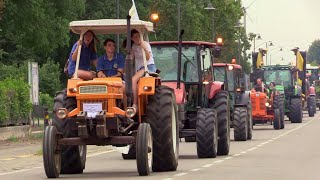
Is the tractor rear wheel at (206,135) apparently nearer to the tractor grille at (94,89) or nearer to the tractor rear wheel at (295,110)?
the tractor grille at (94,89)

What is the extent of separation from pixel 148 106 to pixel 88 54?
1553mm

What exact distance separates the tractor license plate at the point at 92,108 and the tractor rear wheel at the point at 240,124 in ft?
59.9

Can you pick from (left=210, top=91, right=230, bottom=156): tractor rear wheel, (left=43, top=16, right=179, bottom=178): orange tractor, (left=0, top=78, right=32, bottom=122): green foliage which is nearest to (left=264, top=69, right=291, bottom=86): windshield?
(left=0, top=78, right=32, bottom=122): green foliage

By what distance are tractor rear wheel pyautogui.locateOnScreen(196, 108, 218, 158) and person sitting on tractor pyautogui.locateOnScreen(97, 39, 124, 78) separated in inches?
205

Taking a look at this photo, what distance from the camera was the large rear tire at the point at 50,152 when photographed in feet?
61.1

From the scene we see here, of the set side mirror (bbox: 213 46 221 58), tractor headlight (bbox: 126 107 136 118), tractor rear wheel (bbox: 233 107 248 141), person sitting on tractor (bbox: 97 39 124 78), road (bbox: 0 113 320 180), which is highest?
side mirror (bbox: 213 46 221 58)

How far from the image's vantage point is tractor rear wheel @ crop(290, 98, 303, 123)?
57.6 metres

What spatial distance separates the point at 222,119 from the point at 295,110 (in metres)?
31.8

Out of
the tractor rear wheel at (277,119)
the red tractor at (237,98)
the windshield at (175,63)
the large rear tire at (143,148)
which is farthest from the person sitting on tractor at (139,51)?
the tractor rear wheel at (277,119)

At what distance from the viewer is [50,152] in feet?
61.1

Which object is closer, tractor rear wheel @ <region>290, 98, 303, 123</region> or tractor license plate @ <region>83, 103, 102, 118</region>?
tractor license plate @ <region>83, 103, 102, 118</region>

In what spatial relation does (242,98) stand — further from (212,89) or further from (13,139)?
(212,89)

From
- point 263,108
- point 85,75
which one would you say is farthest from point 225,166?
point 263,108

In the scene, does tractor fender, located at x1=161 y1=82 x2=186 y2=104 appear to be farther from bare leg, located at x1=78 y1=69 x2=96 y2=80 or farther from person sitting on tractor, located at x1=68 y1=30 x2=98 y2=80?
bare leg, located at x1=78 y1=69 x2=96 y2=80
